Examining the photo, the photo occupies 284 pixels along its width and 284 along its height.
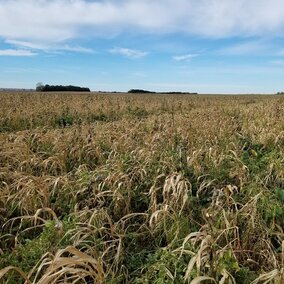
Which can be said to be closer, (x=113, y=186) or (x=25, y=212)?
(x=25, y=212)

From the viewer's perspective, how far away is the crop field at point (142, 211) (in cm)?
251

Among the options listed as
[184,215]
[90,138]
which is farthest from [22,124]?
[184,215]

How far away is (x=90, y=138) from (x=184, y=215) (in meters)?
2.89

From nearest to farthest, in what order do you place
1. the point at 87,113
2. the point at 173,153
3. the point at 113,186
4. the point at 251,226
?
1. the point at 251,226
2. the point at 113,186
3. the point at 173,153
4. the point at 87,113

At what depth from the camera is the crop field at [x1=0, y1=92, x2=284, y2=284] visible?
251 cm

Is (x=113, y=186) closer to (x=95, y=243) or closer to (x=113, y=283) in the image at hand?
(x=95, y=243)

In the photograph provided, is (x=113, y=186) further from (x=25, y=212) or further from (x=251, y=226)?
(x=251, y=226)

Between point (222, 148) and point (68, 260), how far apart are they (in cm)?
417

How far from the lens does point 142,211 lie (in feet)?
12.8

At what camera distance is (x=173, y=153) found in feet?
16.8

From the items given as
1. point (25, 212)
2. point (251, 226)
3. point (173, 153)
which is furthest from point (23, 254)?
point (173, 153)

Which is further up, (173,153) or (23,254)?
(173,153)

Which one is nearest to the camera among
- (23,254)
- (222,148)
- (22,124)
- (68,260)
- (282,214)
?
(68,260)

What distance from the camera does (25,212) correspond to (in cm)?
366
